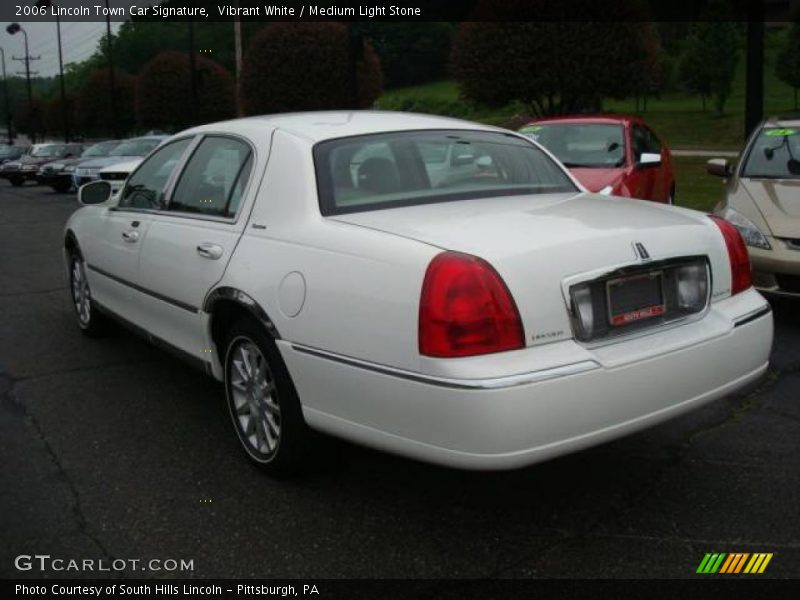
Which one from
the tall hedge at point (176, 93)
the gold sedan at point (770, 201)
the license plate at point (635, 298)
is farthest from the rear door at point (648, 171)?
the tall hedge at point (176, 93)

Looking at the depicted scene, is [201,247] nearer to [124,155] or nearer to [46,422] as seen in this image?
[46,422]

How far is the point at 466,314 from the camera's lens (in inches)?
110

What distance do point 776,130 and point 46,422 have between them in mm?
6254

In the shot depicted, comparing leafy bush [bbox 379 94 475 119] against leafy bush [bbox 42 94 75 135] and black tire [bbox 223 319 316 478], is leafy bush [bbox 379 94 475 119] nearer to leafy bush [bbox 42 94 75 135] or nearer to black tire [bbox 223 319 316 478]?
leafy bush [bbox 42 94 75 135]

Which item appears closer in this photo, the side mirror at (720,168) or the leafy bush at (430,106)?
the side mirror at (720,168)

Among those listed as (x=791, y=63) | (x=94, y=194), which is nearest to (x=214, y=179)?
(x=94, y=194)

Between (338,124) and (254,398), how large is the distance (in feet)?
4.44

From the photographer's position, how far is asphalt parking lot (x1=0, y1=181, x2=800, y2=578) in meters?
3.02

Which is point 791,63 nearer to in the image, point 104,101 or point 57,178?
point 57,178

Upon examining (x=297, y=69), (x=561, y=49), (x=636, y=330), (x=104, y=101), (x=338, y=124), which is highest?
(x=104, y=101)

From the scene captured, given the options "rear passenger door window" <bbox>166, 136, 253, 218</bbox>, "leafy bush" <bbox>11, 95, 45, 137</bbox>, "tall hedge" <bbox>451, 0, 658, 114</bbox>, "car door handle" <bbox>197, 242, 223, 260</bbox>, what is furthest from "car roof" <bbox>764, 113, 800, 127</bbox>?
"leafy bush" <bbox>11, 95, 45, 137</bbox>

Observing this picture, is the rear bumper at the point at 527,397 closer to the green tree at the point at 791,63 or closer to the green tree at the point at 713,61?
the green tree at the point at 791,63

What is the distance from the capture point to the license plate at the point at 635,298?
3.07 metres
